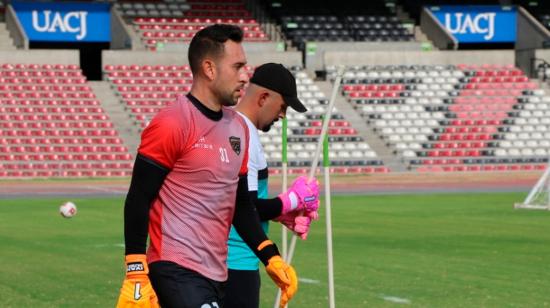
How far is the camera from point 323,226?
75.7 feet

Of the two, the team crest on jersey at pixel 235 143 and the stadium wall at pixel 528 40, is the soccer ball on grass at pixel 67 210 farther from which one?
the stadium wall at pixel 528 40

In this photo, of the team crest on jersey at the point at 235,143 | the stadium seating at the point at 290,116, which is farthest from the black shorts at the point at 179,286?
the stadium seating at the point at 290,116

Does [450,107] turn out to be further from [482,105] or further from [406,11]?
[406,11]

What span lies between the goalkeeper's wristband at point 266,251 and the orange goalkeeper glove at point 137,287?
69cm

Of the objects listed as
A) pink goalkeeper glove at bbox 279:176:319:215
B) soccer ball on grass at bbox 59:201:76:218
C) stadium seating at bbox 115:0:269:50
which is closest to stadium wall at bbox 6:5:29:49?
stadium seating at bbox 115:0:269:50

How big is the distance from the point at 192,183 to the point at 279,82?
1.36 m

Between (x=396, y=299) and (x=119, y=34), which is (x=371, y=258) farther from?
A: (x=119, y=34)

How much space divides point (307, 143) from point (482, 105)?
8659 mm

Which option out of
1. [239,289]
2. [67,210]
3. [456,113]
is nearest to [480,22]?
[456,113]

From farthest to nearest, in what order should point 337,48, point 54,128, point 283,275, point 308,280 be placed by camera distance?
point 337,48
point 54,128
point 308,280
point 283,275

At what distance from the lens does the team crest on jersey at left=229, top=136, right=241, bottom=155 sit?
5.84m

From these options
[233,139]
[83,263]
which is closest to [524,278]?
[83,263]

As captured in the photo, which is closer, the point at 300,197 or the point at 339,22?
the point at 300,197

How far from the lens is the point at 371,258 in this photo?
16984 mm
